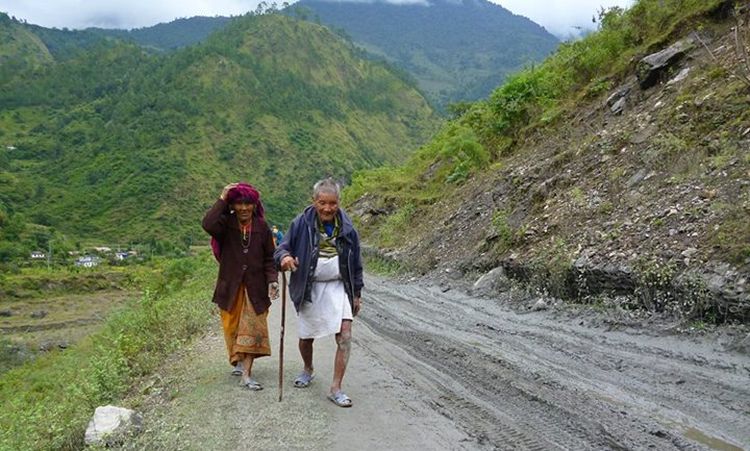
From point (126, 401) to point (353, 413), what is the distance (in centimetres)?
228

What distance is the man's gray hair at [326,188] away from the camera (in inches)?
210

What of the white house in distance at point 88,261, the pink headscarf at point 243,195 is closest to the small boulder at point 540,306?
the pink headscarf at point 243,195

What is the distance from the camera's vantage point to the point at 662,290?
7.12m

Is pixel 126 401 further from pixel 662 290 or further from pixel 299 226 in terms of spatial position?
pixel 662 290

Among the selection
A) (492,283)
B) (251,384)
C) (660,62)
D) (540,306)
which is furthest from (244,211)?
(660,62)

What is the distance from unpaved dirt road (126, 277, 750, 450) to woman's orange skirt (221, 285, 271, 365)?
1.09 ft

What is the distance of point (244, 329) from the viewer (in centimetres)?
597

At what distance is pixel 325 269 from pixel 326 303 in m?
0.29

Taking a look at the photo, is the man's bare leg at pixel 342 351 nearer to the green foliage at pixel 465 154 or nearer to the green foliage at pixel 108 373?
the green foliage at pixel 108 373

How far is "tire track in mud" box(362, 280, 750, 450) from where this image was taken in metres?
4.45

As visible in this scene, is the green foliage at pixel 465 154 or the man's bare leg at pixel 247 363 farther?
the green foliage at pixel 465 154

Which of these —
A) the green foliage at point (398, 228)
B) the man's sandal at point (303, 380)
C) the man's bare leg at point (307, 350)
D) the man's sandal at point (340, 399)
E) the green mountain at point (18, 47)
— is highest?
the green mountain at point (18, 47)

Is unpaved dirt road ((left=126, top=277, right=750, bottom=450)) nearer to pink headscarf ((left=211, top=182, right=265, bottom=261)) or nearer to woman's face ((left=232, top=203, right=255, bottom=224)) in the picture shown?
woman's face ((left=232, top=203, right=255, bottom=224))

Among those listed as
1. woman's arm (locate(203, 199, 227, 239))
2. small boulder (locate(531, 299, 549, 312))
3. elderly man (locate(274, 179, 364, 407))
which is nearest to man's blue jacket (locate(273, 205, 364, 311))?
elderly man (locate(274, 179, 364, 407))
